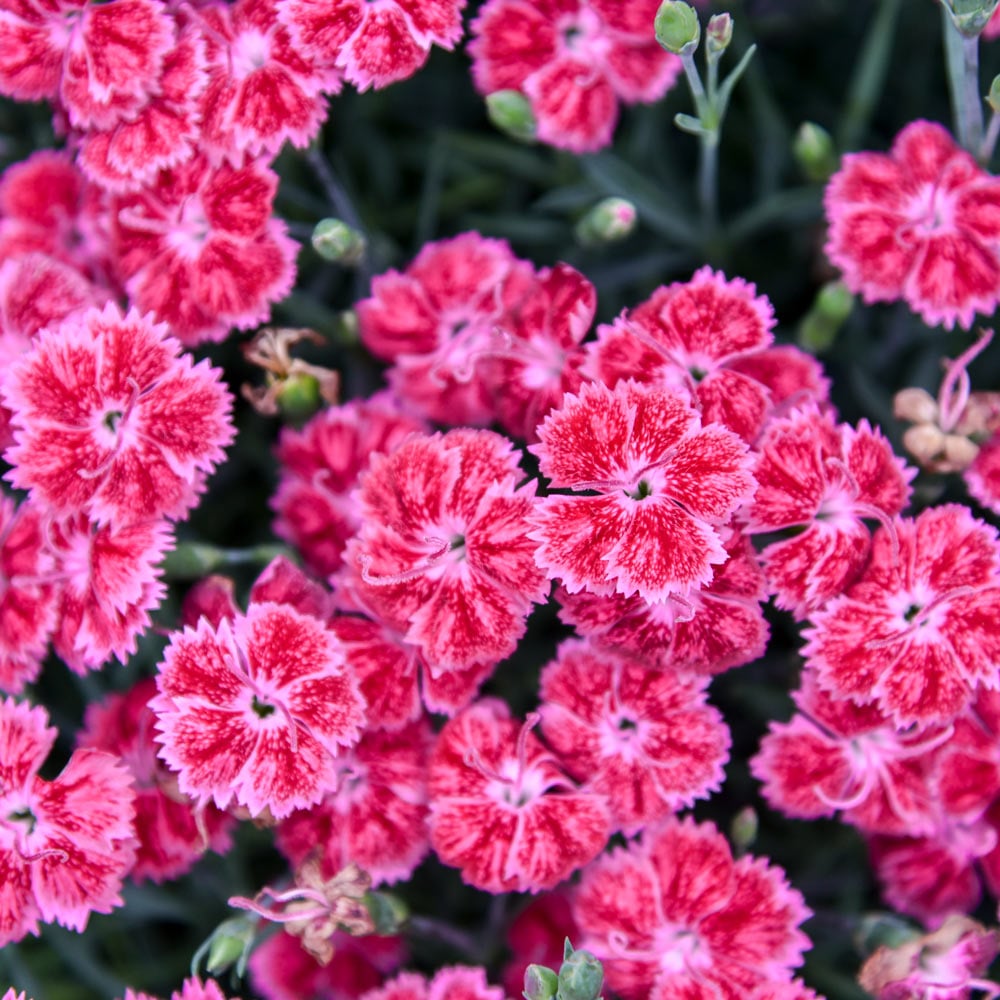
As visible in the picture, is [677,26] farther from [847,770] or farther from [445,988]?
[445,988]

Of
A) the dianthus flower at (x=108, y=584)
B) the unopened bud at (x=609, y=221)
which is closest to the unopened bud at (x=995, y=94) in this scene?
the unopened bud at (x=609, y=221)

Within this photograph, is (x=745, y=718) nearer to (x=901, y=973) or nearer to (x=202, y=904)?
(x=901, y=973)

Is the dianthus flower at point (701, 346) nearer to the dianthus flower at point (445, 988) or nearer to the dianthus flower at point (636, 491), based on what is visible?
the dianthus flower at point (636, 491)

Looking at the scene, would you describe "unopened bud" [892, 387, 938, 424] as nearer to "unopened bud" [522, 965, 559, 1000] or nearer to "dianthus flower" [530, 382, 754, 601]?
"dianthus flower" [530, 382, 754, 601]

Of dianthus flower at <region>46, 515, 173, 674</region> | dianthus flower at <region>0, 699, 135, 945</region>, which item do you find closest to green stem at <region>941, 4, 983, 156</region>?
dianthus flower at <region>46, 515, 173, 674</region>

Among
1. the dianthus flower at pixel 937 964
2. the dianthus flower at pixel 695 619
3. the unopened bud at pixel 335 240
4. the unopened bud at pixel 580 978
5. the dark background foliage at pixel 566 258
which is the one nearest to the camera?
the unopened bud at pixel 580 978

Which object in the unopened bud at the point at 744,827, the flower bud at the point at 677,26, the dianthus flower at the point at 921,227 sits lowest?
the unopened bud at the point at 744,827

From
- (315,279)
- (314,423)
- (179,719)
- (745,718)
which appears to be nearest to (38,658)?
(179,719)
